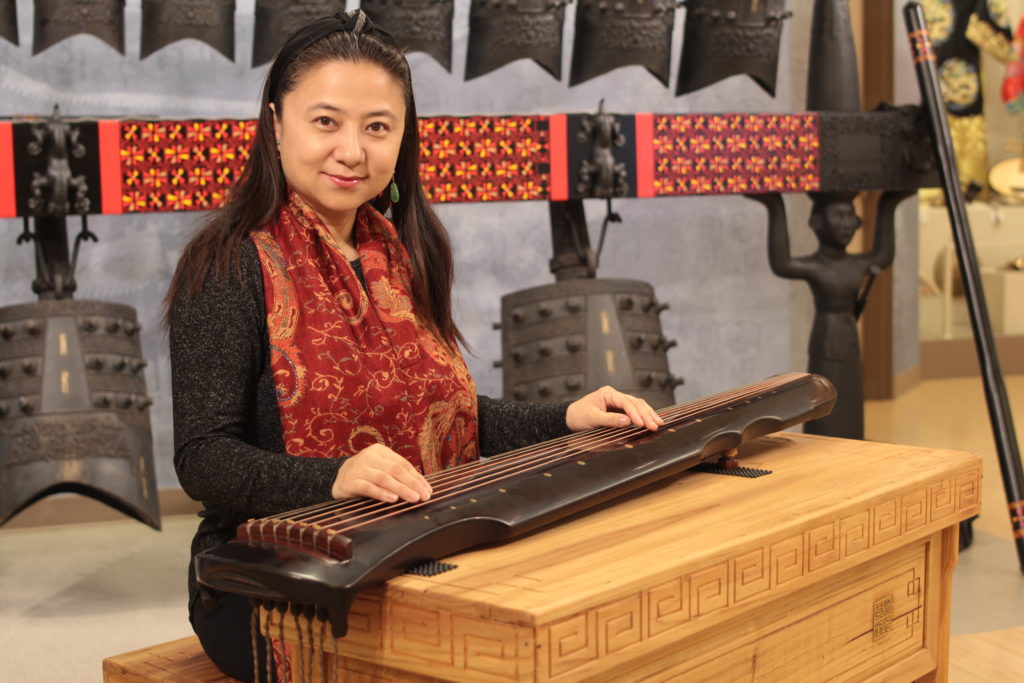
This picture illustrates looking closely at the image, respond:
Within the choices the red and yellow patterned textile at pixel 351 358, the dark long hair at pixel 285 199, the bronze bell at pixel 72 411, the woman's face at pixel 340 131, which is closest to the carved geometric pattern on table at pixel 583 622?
the red and yellow patterned textile at pixel 351 358

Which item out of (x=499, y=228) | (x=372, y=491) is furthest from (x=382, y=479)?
(x=499, y=228)

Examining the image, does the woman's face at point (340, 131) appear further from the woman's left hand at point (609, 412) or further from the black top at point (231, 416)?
the woman's left hand at point (609, 412)

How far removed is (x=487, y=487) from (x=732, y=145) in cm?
206

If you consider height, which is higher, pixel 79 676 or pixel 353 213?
pixel 353 213

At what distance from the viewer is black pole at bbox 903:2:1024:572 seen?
3258 mm

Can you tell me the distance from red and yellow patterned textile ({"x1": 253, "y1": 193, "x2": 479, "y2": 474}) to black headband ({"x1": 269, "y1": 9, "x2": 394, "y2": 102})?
186 mm

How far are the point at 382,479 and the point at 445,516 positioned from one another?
10 centimetres

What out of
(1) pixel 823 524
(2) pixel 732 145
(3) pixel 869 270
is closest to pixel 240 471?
(1) pixel 823 524

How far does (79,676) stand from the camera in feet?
8.47

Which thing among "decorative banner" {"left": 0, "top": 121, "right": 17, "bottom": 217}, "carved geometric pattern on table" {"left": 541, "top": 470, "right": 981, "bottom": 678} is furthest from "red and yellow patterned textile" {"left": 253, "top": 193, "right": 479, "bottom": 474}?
"decorative banner" {"left": 0, "top": 121, "right": 17, "bottom": 217}

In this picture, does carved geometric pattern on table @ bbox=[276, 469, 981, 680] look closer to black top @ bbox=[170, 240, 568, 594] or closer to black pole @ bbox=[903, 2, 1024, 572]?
black top @ bbox=[170, 240, 568, 594]

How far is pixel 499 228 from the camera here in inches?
169

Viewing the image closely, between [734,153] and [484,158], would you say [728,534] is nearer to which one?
[484,158]

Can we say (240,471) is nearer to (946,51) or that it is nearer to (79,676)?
(79,676)
